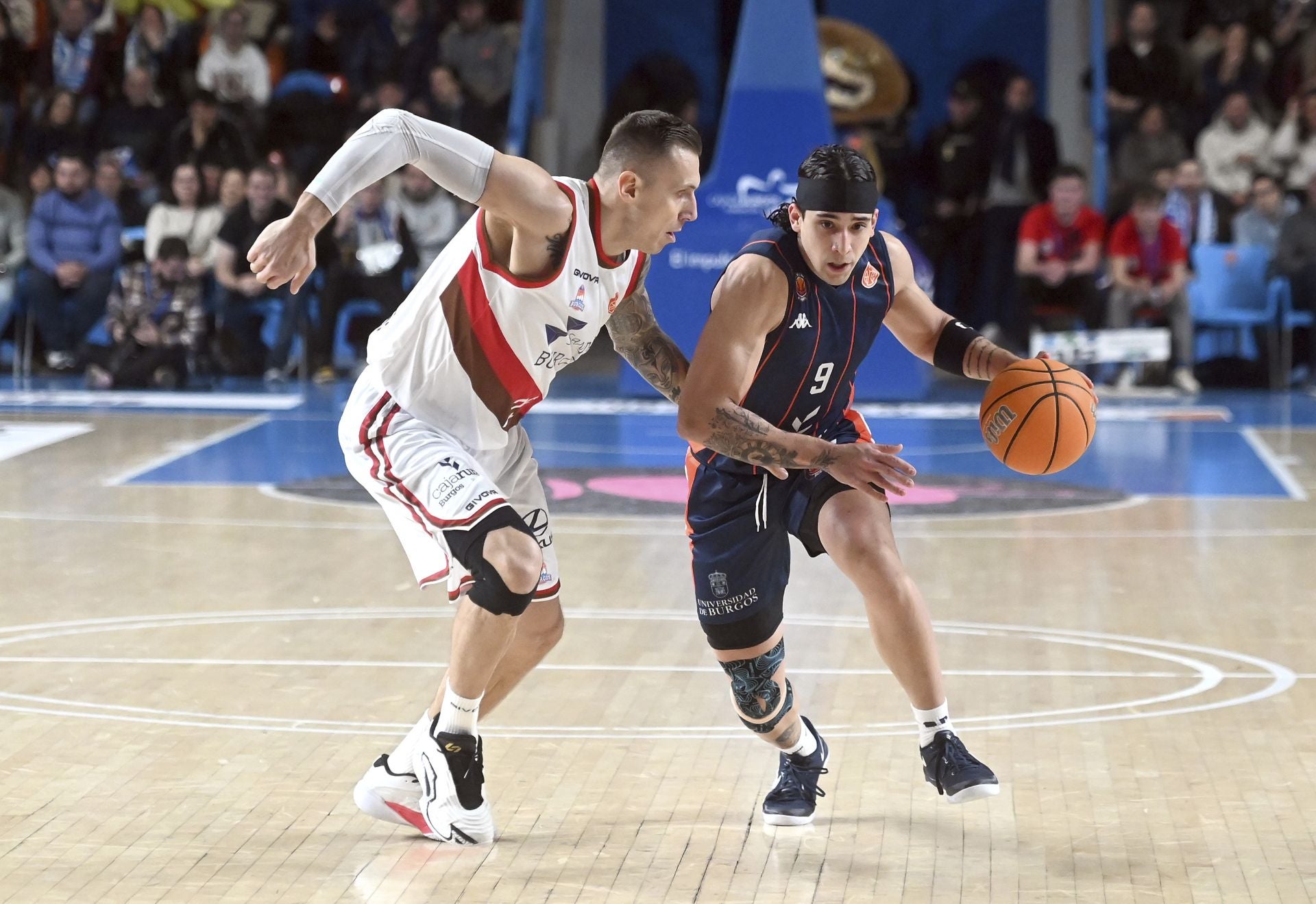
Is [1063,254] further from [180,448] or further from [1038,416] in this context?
[1038,416]

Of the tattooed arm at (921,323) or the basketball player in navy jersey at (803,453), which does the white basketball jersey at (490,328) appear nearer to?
the basketball player in navy jersey at (803,453)

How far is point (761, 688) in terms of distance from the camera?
469cm

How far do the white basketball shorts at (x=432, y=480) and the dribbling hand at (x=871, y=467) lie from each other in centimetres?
72

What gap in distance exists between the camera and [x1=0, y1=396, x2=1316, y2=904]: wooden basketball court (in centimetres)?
418

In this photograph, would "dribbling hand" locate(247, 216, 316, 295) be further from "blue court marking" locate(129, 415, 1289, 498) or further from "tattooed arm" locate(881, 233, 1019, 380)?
"blue court marking" locate(129, 415, 1289, 498)

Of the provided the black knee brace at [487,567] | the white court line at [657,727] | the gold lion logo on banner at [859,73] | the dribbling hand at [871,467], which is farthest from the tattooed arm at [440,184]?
the gold lion logo on banner at [859,73]

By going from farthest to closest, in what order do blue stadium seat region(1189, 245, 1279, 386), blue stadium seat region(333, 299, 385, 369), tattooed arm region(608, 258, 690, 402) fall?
blue stadium seat region(333, 299, 385, 369) < blue stadium seat region(1189, 245, 1279, 386) < tattooed arm region(608, 258, 690, 402)

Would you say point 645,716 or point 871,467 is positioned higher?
point 871,467

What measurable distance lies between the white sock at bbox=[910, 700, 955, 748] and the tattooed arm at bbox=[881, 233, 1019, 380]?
877 mm

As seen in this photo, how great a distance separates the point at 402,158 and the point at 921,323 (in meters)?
1.53

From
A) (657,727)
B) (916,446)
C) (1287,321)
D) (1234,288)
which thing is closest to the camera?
(657,727)

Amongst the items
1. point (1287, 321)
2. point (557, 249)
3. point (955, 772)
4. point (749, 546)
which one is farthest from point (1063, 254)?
point (557, 249)

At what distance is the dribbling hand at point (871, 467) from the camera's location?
4.30m

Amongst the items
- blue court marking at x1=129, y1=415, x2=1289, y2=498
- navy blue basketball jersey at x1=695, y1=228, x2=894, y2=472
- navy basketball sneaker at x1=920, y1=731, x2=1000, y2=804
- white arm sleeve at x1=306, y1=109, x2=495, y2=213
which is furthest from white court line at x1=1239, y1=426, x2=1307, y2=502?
white arm sleeve at x1=306, y1=109, x2=495, y2=213
